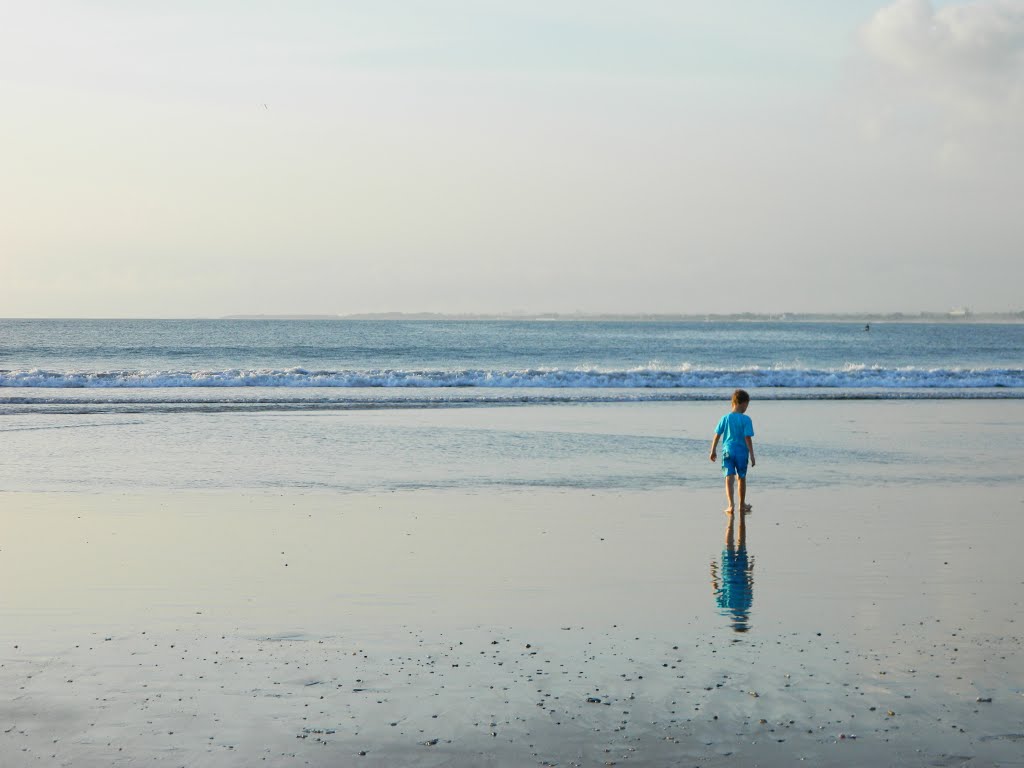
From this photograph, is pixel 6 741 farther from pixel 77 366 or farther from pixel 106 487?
pixel 77 366

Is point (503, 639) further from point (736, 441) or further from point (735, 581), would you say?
point (736, 441)

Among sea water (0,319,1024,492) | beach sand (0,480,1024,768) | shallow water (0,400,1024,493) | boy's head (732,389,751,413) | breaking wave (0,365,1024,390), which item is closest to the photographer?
beach sand (0,480,1024,768)

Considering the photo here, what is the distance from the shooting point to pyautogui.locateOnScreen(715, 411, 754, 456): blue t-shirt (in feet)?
41.0

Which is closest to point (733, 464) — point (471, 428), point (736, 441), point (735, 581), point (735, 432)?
point (736, 441)

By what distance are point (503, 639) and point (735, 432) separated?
616 centimetres

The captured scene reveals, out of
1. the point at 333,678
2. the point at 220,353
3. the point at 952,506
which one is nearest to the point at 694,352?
the point at 220,353

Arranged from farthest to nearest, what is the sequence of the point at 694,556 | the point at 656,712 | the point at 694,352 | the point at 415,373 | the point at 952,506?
1. the point at 694,352
2. the point at 415,373
3. the point at 952,506
4. the point at 694,556
5. the point at 656,712

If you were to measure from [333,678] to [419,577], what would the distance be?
8.80ft

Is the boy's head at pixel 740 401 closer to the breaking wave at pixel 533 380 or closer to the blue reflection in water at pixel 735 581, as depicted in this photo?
the blue reflection in water at pixel 735 581

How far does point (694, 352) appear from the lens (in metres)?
87.0

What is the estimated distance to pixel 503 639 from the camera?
7.18 metres

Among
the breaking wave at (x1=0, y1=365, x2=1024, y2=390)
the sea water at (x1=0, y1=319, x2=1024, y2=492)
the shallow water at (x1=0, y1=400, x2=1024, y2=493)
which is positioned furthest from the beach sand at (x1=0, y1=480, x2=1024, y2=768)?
the breaking wave at (x1=0, y1=365, x2=1024, y2=390)

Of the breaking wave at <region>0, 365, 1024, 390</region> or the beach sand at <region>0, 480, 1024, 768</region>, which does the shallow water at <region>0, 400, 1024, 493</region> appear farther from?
the breaking wave at <region>0, 365, 1024, 390</region>

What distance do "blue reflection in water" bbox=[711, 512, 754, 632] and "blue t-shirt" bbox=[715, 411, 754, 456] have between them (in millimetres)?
1510
